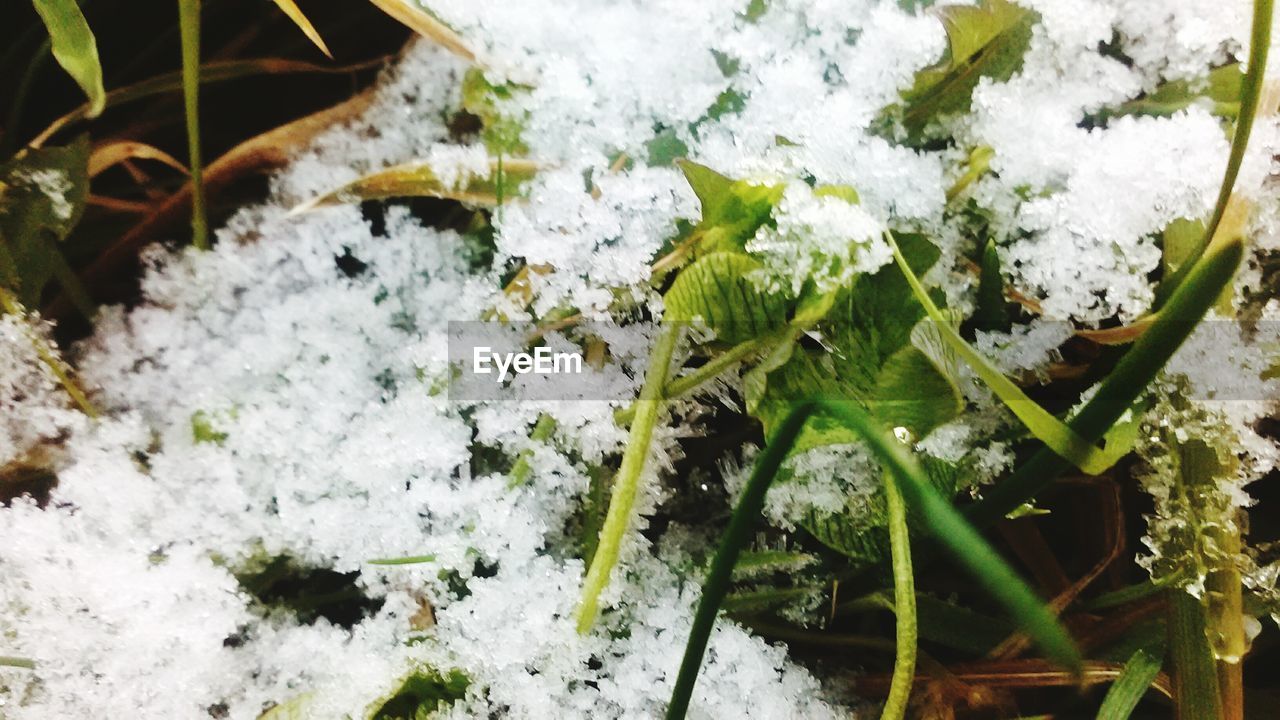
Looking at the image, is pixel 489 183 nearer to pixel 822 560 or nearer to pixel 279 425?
pixel 279 425

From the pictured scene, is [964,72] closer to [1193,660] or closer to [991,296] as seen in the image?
[991,296]

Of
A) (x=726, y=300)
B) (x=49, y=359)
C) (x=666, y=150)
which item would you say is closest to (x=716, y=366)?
Result: (x=726, y=300)

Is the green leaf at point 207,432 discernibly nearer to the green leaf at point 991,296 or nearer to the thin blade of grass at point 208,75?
the thin blade of grass at point 208,75

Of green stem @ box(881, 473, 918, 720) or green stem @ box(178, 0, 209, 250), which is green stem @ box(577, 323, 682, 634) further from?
green stem @ box(178, 0, 209, 250)

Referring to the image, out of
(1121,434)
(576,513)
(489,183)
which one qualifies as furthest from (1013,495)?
(489,183)

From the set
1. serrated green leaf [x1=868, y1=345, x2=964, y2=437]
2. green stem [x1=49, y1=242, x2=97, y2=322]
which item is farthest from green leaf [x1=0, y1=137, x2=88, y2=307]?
serrated green leaf [x1=868, y1=345, x2=964, y2=437]

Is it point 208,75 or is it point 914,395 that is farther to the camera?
point 208,75

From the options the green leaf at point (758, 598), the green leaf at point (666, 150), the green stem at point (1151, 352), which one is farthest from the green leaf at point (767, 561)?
the green leaf at point (666, 150)
